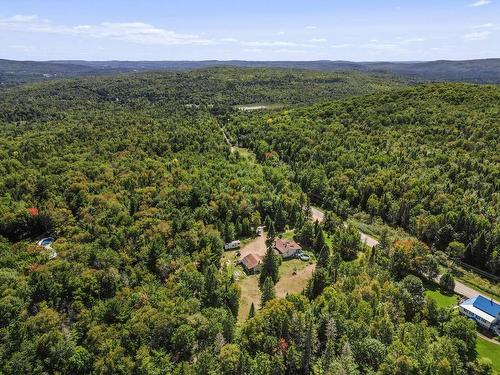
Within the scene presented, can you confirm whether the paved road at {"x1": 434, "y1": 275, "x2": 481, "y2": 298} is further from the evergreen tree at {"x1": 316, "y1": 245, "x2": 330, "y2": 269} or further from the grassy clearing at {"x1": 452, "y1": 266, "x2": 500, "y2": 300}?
the evergreen tree at {"x1": 316, "y1": 245, "x2": 330, "y2": 269}

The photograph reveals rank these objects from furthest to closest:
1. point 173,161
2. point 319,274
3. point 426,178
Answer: point 173,161 < point 426,178 < point 319,274

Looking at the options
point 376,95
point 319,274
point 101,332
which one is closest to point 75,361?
point 101,332

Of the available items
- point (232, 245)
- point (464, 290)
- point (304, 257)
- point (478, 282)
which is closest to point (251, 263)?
point (232, 245)

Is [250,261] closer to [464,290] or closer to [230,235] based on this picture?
[230,235]

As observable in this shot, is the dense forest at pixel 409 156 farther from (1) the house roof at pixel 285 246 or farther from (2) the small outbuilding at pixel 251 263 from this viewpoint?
(2) the small outbuilding at pixel 251 263

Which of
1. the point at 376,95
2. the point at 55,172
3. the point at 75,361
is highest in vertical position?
the point at 376,95

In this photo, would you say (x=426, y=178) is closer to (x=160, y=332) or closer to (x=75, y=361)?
(x=160, y=332)
